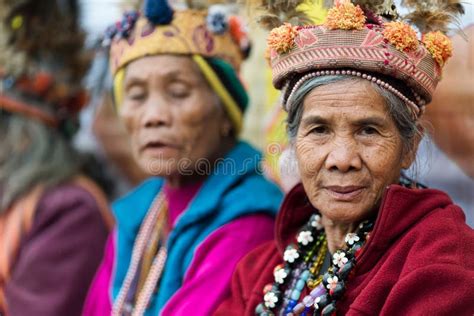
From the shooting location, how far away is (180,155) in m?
3.09

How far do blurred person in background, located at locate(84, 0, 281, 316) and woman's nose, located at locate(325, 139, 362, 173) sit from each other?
2.43 ft

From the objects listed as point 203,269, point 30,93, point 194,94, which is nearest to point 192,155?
point 194,94

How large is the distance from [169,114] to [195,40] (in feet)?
1.11

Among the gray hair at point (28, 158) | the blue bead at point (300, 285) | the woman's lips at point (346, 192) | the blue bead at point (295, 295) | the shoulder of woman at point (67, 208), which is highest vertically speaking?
the woman's lips at point (346, 192)

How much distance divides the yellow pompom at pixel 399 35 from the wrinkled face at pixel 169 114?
111 cm

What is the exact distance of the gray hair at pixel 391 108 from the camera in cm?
220

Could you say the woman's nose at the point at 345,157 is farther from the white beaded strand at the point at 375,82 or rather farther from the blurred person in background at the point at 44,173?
the blurred person in background at the point at 44,173

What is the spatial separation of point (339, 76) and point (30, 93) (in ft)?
7.61

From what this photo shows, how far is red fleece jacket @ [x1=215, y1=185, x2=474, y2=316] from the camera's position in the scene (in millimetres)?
1909

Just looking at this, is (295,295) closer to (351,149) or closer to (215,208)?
(351,149)

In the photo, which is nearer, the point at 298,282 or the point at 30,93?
the point at 298,282

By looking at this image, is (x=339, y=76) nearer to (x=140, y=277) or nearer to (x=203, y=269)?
(x=203, y=269)

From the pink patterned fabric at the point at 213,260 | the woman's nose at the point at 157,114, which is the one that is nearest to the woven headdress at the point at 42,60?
the woman's nose at the point at 157,114

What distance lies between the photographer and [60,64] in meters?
4.23
